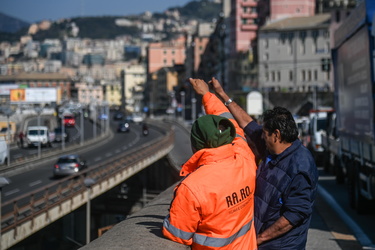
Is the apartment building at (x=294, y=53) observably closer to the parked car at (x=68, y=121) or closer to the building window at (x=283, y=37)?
the building window at (x=283, y=37)

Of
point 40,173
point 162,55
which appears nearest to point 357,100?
point 40,173

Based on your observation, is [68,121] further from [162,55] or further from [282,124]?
[162,55]

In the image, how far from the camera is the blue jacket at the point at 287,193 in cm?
488

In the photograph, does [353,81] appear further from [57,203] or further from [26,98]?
[26,98]

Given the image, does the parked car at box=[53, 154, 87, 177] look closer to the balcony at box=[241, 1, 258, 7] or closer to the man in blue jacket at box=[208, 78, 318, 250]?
the man in blue jacket at box=[208, 78, 318, 250]

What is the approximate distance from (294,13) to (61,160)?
67.6 m

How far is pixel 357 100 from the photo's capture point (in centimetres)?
1570

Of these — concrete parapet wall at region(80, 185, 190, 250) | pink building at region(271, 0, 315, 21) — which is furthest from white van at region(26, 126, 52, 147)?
pink building at region(271, 0, 315, 21)

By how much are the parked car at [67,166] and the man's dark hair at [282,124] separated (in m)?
31.2

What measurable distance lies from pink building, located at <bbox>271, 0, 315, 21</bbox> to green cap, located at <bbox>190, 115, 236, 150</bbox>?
3756 inches

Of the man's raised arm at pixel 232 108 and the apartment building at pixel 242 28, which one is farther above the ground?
the apartment building at pixel 242 28

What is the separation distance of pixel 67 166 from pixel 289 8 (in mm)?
68001

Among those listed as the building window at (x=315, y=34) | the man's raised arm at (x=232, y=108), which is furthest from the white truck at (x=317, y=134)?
the building window at (x=315, y=34)

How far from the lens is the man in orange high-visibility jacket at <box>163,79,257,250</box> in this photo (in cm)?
387
